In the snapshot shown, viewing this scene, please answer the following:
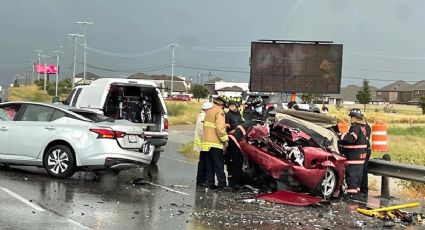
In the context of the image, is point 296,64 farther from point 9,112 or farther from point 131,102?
point 9,112

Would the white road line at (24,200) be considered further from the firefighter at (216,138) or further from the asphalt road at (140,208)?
the firefighter at (216,138)

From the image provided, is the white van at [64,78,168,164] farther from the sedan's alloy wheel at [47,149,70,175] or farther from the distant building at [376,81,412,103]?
the distant building at [376,81,412,103]

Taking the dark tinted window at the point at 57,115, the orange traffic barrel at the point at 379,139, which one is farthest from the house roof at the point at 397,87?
the dark tinted window at the point at 57,115

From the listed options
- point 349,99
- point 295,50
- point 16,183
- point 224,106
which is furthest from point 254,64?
point 349,99

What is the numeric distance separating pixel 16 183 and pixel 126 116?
4566mm

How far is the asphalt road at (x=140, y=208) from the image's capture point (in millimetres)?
7473

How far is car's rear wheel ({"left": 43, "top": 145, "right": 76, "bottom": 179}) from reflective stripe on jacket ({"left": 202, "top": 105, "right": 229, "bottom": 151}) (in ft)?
8.67

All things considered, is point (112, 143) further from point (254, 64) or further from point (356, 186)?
point (254, 64)

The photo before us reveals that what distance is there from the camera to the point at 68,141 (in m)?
10.8

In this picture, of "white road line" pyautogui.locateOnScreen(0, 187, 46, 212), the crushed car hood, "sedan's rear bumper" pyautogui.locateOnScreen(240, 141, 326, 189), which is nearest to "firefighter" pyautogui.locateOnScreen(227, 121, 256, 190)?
"sedan's rear bumper" pyautogui.locateOnScreen(240, 141, 326, 189)

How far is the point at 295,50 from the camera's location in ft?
75.8

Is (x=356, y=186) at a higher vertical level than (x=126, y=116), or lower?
lower

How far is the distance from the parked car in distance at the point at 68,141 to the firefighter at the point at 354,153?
4.05 meters

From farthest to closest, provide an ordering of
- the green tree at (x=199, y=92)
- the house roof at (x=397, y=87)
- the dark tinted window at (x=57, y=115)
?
1. the house roof at (x=397, y=87)
2. the green tree at (x=199, y=92)
3. the dark tinted window at (x=57, y=115)
